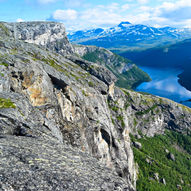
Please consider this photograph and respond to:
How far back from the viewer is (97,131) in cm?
5719

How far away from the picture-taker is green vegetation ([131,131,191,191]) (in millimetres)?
128250

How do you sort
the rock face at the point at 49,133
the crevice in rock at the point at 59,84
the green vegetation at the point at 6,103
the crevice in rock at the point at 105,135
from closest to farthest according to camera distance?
1. the rock face at the point at 49,133
2. the green vegetation at the point at 6,103
3. the crevice in rock at the point at 59,84
4. the crevice in rock at the point at 105,135

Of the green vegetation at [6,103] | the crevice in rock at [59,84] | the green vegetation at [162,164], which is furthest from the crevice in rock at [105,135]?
the green vegetation at [162,164]

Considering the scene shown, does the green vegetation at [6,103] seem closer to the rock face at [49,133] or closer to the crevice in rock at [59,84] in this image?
the rock face at [49,133]

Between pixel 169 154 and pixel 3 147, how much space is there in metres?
185

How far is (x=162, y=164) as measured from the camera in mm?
150625

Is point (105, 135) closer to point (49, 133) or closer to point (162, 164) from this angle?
point (49, 133)

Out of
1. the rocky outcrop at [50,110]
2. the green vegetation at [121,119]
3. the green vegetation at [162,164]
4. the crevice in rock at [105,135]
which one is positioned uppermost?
the rocky outcrop at [50,110]

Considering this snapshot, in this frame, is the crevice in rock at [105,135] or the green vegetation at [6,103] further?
the crevice in rock at [105,135]

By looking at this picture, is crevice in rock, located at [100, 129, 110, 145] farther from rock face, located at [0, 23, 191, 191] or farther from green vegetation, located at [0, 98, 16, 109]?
green vegetation, located at [0, 98, 16, 109]

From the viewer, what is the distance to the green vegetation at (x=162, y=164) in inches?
5049

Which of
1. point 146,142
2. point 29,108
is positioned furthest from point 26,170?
point 146,142

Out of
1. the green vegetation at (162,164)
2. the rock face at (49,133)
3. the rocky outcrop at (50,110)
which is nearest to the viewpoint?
the rock face at (49,133)

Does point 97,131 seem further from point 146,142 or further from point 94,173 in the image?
point 146,142
